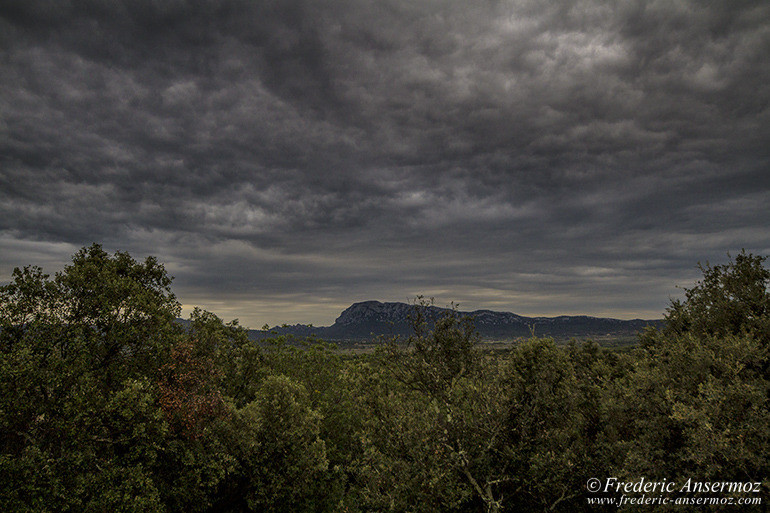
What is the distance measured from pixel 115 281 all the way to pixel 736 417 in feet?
122

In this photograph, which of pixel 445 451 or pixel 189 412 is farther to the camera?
pixel 189 412

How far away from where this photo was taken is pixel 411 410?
23.9 m

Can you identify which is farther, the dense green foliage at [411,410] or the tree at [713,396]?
the dense green foliage at [411,410]

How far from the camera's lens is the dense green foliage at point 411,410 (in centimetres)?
1912

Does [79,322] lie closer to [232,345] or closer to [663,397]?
[232,345]

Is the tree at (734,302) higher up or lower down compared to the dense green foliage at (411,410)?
higher up

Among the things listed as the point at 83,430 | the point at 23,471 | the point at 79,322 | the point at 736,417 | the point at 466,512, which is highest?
the point at 79,322

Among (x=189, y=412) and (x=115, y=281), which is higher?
(x=115, y=281)

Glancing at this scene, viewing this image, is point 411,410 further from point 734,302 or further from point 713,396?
point 734,302

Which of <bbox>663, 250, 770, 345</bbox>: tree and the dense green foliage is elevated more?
<bbox>663, 250, 770, 345</bbox>: tree

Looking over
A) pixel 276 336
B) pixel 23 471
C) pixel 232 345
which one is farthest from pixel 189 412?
pixel 276 336

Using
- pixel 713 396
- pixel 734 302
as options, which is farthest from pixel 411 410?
pixel 734 302

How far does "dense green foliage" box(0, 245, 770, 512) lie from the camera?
19125 mm

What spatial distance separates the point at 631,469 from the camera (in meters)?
19.5
